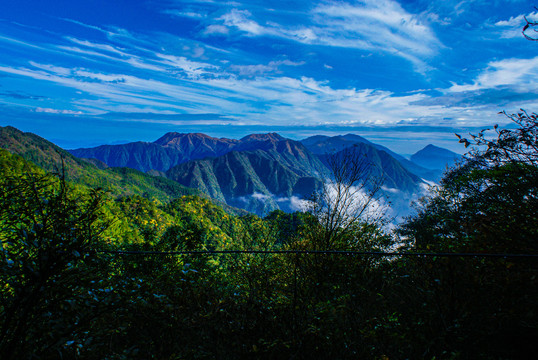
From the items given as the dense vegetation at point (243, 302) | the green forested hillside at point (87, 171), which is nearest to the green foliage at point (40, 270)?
the dense vegetation at point (243, 302)

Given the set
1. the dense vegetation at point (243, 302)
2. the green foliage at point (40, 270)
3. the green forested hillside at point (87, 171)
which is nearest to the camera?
the green foliage at point (40, 270)

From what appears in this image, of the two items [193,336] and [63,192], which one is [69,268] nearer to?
[63,192]

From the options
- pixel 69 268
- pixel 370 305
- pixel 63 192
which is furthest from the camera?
pixel 370 305

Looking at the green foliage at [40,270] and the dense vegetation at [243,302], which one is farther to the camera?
the dense vegetation at [243,302]

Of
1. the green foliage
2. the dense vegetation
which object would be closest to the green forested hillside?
the dense vegetation

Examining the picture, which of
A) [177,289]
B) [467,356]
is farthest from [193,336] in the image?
[467,356]

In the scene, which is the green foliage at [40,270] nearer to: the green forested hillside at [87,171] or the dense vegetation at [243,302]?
the dense vegetation at [243,302]

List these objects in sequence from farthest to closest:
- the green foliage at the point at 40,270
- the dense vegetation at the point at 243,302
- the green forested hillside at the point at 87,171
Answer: the green forested hillside at the point at 87,171, the dense vegetation at the point at 243,302, the green foliage at the point at 40,270

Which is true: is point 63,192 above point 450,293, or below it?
above

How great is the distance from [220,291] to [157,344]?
1.57 m

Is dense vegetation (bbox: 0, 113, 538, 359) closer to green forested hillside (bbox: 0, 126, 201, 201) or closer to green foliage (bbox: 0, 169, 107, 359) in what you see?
green foliage (bbox: 0, 169, 107, 359)

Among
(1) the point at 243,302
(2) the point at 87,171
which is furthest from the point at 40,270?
(2) the point at 87,171

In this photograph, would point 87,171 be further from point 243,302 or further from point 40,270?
point 40,270

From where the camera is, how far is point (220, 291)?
209 inches
